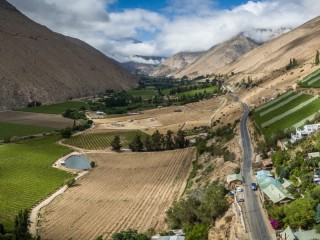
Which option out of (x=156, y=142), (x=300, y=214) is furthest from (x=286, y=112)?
(x=300, y=214)

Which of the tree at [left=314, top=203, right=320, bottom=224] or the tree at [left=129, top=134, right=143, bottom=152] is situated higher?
the tree at [left=129, top=134, right=143, bottom=152]

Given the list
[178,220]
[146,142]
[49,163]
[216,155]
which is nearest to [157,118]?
[146,142]

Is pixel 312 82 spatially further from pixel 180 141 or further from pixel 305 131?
pixel 305 131

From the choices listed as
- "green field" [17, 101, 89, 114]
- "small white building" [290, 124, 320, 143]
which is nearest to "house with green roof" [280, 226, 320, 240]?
"small white building" [290, 124, 320, 143]

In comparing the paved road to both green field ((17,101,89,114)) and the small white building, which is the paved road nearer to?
the small white building

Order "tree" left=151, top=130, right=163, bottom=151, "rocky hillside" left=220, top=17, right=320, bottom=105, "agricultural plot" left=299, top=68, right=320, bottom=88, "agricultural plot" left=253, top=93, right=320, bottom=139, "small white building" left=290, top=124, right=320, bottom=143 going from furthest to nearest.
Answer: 1. "rocky hillside" left=220, top=17, right=320, bottom=105
2. "tree" left=151, top=130, right=163, bottom=151
3. "agricultural plot" left=299, top=68, right=320, bottom=88
4. "agricultural plot" left=253, top=93, right=320, bottom=139
5. "small white building" left=290, top=124, right=320, bottom=143

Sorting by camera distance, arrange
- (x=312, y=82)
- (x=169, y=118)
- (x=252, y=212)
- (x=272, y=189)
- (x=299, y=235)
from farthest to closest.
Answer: (x=169, y=118)
(x=312, y=82)
(x=272, y=189)
(x=252, y=212)
(x=299, y=235)
